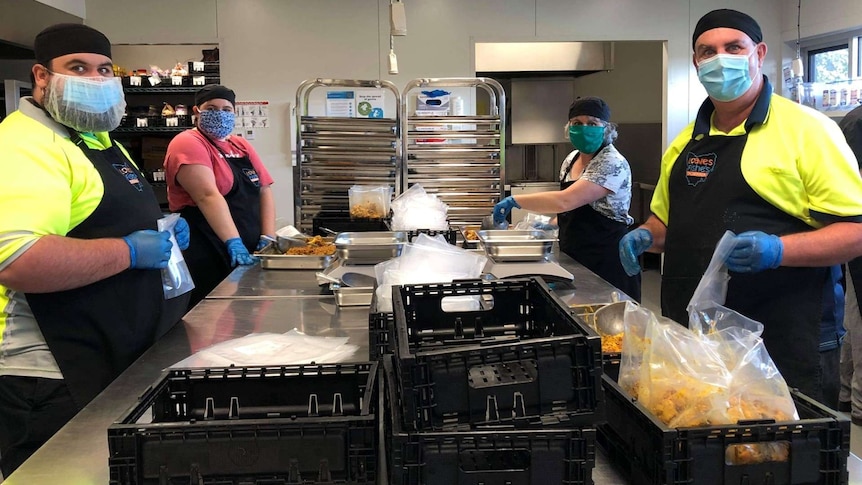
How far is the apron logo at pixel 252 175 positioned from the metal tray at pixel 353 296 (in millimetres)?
1509

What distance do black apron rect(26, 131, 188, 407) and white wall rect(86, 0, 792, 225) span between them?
152 inches

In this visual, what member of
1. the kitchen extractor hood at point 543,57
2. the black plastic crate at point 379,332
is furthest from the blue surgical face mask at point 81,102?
the kitchen extractor hood at point 543,57

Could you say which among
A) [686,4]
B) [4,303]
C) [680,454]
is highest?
[686,4]

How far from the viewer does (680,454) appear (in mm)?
986

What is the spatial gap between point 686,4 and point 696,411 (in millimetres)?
5749

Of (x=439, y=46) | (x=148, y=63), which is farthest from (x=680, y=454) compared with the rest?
(x=148, y=63)

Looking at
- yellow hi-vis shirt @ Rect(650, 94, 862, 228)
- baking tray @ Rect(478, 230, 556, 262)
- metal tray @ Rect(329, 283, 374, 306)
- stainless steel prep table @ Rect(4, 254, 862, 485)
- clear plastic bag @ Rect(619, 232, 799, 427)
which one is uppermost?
yellow hi-vis shirt @ Rect(650, 94, 862, 228)

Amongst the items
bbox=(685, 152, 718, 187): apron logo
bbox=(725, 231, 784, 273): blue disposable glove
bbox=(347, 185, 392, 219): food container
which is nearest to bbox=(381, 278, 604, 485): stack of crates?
bbox=(725, 231, 784, 273): blue disposable glove

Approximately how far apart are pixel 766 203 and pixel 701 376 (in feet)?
3.38

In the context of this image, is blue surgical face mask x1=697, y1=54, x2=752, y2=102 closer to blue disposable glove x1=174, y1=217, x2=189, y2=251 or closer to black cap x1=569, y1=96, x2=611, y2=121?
black cap x1=569, y1=96, x2=611, y2=121

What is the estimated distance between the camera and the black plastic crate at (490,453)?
0.99m

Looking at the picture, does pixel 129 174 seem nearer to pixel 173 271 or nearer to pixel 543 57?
pixel 173 271

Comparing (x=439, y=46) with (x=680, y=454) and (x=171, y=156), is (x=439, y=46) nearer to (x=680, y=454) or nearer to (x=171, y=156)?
(x=171, y=156)

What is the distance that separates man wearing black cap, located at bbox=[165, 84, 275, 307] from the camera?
337 cm
